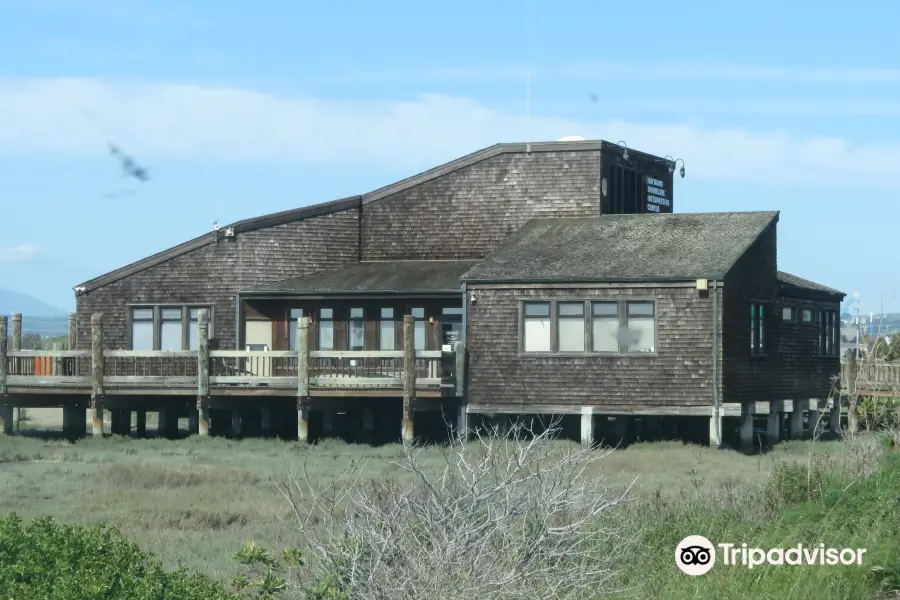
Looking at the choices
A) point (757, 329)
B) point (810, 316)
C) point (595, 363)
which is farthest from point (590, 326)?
point (810, 316)

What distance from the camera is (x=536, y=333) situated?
31812mm

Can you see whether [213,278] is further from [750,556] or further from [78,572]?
[78,572]

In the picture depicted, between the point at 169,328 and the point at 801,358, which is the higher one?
the point at 169,328

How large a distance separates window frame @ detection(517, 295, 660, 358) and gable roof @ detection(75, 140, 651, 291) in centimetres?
682

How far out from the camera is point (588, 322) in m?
31.2

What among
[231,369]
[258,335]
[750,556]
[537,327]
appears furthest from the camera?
[258,335]

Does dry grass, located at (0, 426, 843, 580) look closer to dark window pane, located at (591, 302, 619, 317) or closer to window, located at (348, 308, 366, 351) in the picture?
dark window pane, located at (591, 302, 619, 317)

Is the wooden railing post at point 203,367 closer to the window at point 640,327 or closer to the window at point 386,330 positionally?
the window at point 386,330

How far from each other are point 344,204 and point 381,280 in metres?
3.62

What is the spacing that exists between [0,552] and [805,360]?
27150 mm

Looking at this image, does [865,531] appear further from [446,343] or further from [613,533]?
[446,343]

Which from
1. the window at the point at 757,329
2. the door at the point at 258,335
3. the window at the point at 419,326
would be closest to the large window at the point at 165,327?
the door at the point at 258,335

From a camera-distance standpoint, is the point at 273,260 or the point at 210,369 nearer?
the point at 210,369

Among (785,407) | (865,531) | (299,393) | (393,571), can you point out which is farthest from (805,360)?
(393,571)
